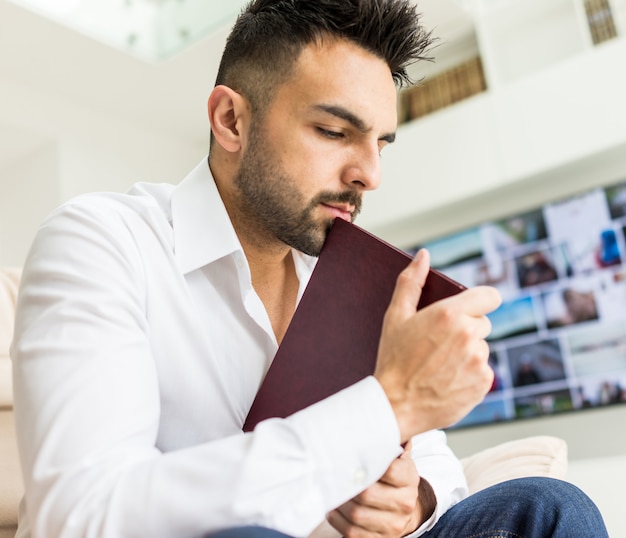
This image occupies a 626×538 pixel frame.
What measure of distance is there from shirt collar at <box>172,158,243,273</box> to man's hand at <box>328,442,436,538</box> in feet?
1.33

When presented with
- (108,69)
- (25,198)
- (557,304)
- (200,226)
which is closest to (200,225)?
(200,226)

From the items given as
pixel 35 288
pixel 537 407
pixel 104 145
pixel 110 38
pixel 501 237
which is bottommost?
pixel 537 407

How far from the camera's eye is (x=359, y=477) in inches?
24.6

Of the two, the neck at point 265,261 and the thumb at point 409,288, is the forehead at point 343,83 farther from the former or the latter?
the thumb at point 409,288

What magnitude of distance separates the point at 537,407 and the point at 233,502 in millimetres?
3217

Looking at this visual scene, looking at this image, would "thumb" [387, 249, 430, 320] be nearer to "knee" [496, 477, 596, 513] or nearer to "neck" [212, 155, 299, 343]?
"knee" [496, 477, 596, 513]

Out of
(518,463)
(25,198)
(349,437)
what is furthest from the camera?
(25,198)

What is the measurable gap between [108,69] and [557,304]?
107 inches

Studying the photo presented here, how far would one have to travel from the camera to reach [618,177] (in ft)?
11.8

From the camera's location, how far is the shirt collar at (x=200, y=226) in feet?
3.33

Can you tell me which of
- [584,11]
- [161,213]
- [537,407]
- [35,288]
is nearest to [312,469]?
[35,288]

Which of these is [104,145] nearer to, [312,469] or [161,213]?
[161,213]

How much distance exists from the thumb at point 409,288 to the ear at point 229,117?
1.75 ft

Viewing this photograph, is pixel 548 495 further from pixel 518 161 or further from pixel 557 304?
pixel 518 161
